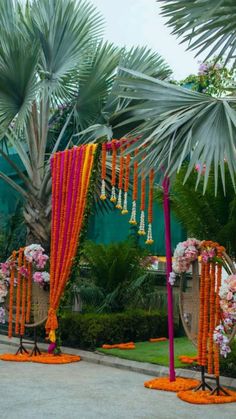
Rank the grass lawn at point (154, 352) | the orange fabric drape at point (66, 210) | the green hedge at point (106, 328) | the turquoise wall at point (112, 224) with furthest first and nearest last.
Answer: the turquoise wall at point (112, 224) → the green hedge at point (106, 328) → the orange fabric drape at point (66, 210) → the grass lawn at point (154, 352)

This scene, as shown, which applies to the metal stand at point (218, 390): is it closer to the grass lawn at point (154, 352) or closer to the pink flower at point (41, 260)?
the grass lawn at point (154, 352)

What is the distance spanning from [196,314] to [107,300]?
3788mm

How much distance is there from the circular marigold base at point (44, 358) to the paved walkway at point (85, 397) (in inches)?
13.8

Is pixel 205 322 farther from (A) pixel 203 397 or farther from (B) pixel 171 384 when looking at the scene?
(B) pixel 171 384

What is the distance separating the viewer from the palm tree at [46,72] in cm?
A: 1025

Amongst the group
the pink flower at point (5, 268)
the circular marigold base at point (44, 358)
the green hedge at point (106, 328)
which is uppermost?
the pink flower at point (5, 268)

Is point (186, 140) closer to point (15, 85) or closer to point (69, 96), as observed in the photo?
point (15, 85)

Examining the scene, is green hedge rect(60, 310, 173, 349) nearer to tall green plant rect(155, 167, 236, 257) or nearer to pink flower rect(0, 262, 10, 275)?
pink flower rect(0, 262, 10, 275)

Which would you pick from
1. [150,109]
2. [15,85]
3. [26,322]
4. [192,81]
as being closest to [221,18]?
[150,109]

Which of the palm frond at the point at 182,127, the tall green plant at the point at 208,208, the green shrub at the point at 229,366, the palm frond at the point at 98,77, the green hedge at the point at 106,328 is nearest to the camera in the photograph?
the palm frond at the point at 182,127

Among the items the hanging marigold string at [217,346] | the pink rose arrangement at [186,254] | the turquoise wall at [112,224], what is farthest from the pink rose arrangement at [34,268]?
the hanging marigold string at [217,346]

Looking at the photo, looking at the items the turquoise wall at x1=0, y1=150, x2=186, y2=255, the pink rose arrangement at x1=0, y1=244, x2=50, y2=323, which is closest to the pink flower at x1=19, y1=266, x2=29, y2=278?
the pink rose arrangement at x1=0, y1=244, x2=50, y2=323

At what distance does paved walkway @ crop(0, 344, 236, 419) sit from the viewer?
6262 millimetres

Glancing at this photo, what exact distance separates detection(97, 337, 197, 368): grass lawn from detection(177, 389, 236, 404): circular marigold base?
1.52 metres
